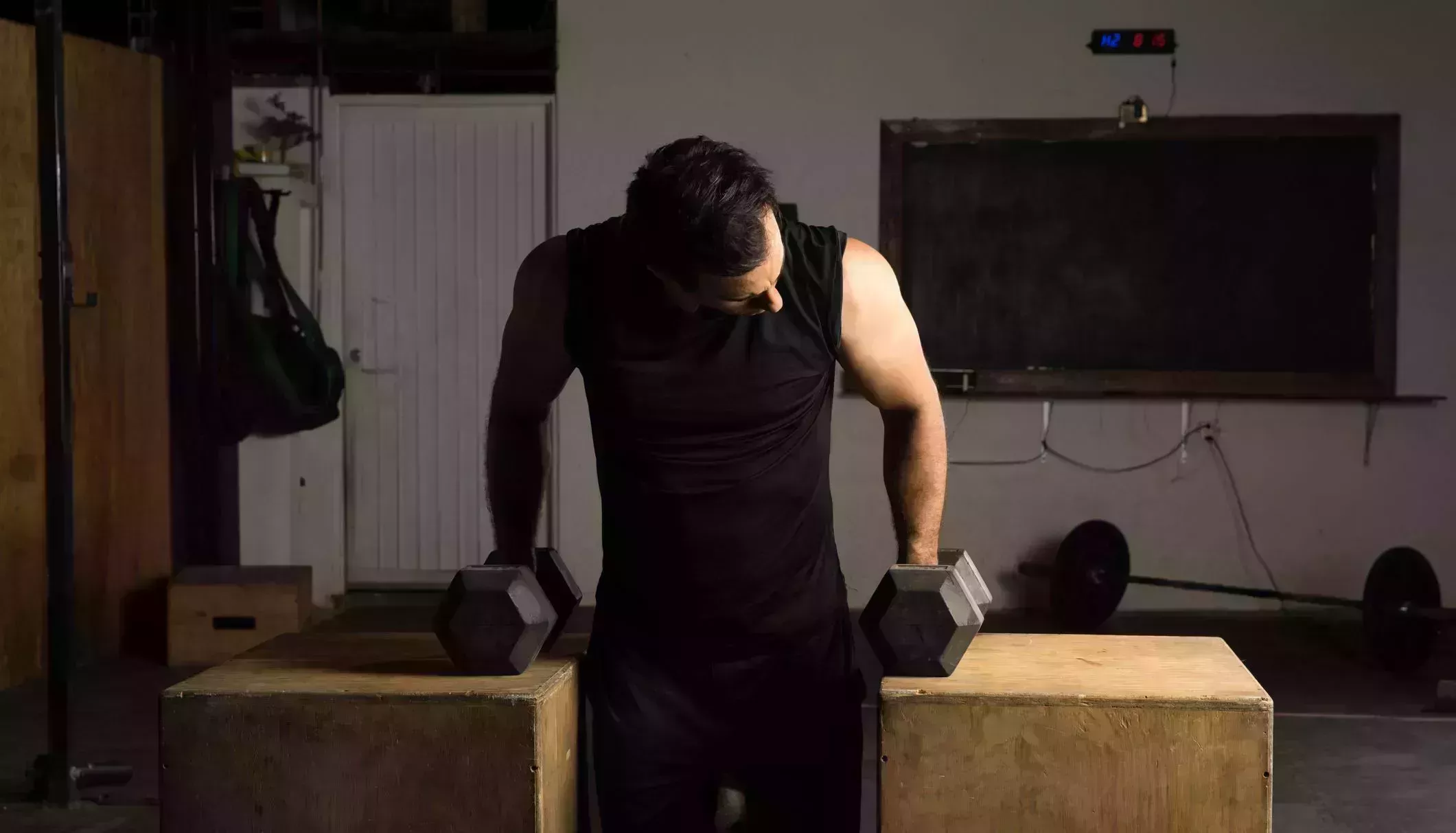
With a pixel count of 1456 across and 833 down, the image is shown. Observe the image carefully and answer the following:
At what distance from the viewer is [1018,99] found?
4590mm

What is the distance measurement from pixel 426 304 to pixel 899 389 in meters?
3.51

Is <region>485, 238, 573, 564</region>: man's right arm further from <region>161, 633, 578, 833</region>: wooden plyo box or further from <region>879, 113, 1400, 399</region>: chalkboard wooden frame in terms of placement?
<region>879, 113, 1400, 399</region>: chalkboard wooden frame

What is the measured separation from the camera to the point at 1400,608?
12.7 feet

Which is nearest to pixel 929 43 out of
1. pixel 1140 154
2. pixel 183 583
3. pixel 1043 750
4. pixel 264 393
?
pixel 1140 154

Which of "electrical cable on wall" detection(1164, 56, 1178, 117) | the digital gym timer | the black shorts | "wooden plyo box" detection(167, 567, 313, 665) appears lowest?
"wooden plyo box" detection(167, 567, 313, 665)

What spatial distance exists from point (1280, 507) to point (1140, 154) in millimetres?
1351

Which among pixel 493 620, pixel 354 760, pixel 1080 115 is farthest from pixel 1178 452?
pixel 354 760

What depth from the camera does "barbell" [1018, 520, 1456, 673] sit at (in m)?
3.87

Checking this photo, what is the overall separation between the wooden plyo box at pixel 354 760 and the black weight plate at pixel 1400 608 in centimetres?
339

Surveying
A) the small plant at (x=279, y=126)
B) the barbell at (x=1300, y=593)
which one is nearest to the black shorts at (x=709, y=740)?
the barbell at (x=1300, y=593)

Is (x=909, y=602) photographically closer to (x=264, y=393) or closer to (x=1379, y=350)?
(x=264, y=393)

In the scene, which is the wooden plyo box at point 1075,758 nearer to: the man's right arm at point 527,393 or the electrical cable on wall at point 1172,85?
the man's right arm at point 527,393

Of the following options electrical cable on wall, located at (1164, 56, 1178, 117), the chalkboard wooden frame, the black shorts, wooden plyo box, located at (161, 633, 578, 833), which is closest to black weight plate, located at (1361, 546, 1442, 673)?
the chalkboard wooden frame

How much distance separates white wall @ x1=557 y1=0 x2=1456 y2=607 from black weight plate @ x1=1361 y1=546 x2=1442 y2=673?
2.34 feet
